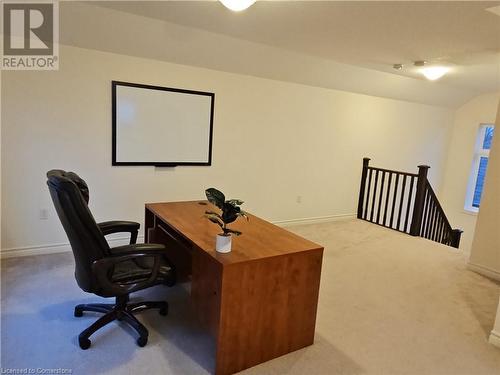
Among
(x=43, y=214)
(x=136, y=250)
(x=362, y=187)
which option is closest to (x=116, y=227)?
(x=136, y=250)

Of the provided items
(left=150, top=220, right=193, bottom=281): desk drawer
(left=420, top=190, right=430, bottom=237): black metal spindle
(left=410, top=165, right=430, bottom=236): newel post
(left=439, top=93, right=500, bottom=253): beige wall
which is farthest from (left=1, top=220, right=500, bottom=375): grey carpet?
(left=439, top=93, right=500, bottom=253): beige wall

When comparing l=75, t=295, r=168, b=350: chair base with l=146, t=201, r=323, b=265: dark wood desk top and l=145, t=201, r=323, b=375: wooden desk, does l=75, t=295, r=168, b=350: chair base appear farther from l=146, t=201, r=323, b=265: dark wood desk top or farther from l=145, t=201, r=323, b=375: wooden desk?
l=146, t=201, r=323, b=265: dark wood desk top

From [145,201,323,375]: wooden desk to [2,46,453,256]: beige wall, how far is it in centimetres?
188

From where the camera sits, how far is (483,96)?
6480mm

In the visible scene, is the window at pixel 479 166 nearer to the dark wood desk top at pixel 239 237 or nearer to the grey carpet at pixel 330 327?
the grey carpet at pixel 330 327

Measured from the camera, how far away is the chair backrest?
1.80 meters

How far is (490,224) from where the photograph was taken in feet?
11.7

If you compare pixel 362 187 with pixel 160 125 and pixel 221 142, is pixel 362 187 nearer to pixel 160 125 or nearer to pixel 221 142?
pixel 221 142

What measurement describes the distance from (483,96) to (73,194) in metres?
7.43

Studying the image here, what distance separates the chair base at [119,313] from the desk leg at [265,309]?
1.98 ft

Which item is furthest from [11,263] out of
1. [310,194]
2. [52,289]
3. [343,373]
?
[310,194]

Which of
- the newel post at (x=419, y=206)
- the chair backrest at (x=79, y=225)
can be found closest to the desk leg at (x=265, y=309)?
the chair backrest at (x=79, y=225)

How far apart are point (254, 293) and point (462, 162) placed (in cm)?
679

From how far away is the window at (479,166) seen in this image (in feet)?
21.9
